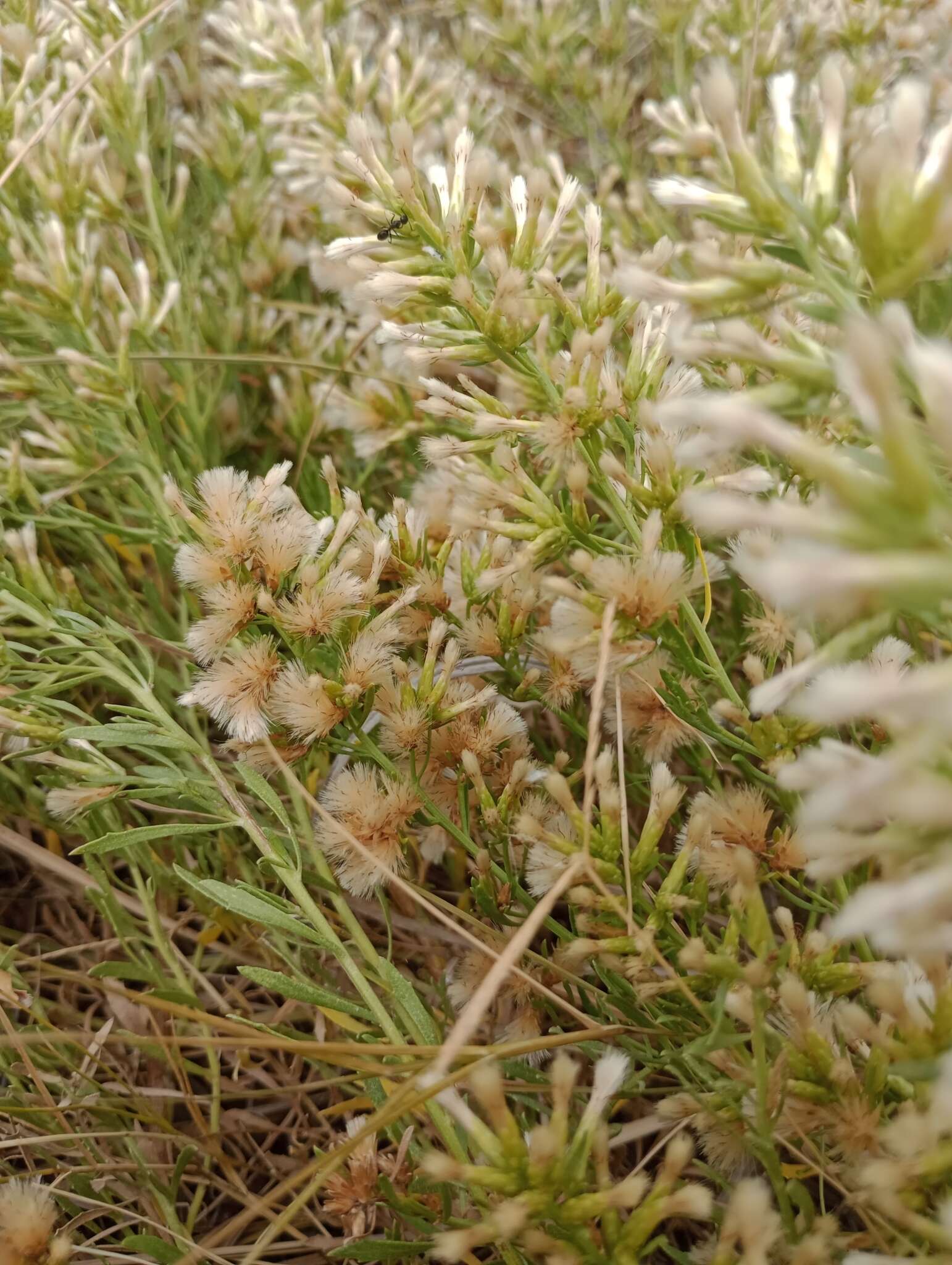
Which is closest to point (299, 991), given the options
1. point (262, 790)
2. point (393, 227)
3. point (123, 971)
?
point (262, 790)

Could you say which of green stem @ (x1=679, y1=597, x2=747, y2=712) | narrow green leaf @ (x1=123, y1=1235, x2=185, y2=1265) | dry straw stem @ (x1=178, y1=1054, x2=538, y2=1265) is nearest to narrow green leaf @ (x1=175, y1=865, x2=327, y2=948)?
dry straw stem @ (x1=178, y1=1054, x2=538, y2=1265)

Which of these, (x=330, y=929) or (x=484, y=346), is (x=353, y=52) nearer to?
(x=484, y=346)

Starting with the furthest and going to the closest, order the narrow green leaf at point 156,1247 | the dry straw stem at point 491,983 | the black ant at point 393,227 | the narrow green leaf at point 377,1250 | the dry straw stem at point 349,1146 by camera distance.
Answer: the black ant at point 393,227, the narrow green leaf at point 156,1247, the narrow green leaf at point 377,1250, the dry straw stem at point 349,1146, the dry straw stem at point 491,983

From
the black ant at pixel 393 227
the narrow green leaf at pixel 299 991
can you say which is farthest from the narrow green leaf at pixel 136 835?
the black ant at pixel 393 227

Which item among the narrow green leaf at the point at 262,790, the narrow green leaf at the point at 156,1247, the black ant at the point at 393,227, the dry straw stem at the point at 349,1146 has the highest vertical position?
the black ant at the point at 393,227

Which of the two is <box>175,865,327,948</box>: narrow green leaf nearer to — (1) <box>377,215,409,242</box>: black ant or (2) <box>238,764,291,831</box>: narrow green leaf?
(2) <box>238,764,291,831</box>: narrow green leaf

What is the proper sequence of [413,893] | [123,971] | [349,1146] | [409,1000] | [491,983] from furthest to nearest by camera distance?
[123,971] < [409,1000] < [413,893] < [349,1146] < [491,983]

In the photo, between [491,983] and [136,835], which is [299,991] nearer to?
[136,835]

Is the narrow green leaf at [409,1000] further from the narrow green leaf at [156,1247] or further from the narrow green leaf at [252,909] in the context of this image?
the narrow green leaf at [156,1247]
